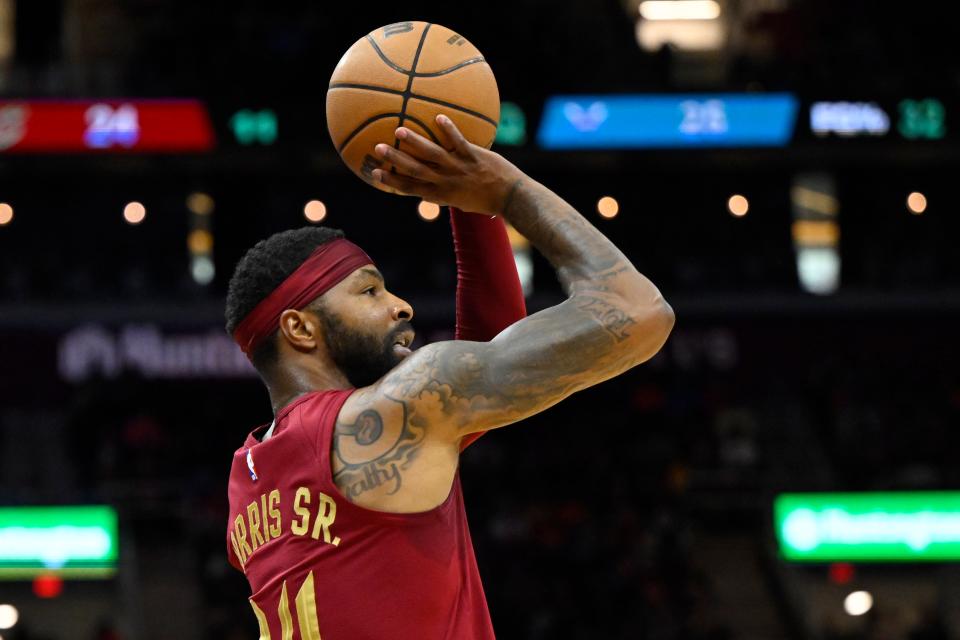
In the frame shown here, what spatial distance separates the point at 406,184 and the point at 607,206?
15.4m

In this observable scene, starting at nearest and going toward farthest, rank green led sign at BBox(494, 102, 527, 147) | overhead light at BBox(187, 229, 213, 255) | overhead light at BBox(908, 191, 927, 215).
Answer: green led sign at BBox(494, 102, 527, 147)
overhead light at BBox(187, 229, 213, 255)
overhead light at BBox(908, 191, 927, 215)

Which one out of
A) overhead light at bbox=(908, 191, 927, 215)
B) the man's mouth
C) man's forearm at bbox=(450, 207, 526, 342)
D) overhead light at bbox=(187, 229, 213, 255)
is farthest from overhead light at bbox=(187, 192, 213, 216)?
the man's mouth

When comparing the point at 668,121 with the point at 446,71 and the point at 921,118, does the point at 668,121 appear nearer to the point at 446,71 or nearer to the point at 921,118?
the point at 921,118

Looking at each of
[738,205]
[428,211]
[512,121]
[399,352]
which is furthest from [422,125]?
[738,205]

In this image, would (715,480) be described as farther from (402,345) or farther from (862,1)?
(402,345)

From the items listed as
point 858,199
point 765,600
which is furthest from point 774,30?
point 765,600

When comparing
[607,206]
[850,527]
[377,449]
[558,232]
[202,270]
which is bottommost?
[377,449]

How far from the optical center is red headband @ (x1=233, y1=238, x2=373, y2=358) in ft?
11.1

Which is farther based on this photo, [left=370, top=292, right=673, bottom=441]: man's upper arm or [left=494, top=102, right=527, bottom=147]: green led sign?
[left=494, top=102, right=527, bottom=147]: green led sign

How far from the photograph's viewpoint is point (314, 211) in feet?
60.3

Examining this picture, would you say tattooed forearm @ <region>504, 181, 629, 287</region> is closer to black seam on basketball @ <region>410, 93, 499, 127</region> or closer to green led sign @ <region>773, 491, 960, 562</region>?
black seam on basketball @ <region>410, 93, 499, 127</region>

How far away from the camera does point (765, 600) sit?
1714cm

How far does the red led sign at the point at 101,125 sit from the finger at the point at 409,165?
42.7 ft

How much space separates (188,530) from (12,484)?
7.60 ft
